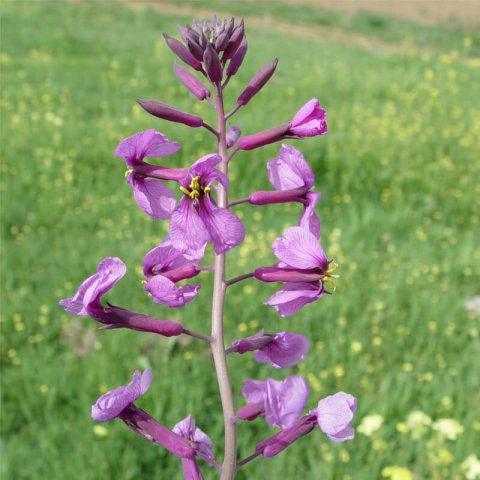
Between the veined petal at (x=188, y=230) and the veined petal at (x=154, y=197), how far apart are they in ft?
0.46

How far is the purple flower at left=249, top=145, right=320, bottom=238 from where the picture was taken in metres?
1.32

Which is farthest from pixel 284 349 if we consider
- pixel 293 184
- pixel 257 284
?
pixel 257 284

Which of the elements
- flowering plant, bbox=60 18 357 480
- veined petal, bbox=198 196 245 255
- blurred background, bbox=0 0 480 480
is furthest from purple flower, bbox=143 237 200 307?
blurred background, bbox=0 0 480 480

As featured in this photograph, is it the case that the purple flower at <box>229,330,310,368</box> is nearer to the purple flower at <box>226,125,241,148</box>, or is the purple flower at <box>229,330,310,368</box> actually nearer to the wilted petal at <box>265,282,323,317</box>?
the wilted petal at <box>265,282,323,317</box>

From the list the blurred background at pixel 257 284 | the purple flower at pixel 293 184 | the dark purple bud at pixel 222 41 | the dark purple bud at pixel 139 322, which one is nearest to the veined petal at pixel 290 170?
the purple flower at pixel 293 184

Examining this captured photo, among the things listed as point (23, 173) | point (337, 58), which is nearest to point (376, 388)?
point (23, 173)

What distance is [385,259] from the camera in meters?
4.75

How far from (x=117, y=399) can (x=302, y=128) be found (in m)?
0.64

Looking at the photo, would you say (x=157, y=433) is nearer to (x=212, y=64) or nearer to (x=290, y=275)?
(x=290, y=275)

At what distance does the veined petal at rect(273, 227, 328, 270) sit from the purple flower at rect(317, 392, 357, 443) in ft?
0.93

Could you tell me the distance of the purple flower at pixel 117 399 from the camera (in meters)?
1.21

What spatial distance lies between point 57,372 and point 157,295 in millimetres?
2309

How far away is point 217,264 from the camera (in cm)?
125

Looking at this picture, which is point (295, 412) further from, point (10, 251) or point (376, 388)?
point (10, 251)
